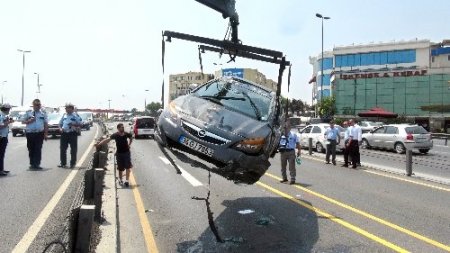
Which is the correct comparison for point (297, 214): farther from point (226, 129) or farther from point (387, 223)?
point (226, 129)

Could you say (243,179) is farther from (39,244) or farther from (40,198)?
(40,198)

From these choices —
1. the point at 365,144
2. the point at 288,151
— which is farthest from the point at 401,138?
the point at 288,151

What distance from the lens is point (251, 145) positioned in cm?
675

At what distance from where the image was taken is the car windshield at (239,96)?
25.9 feet

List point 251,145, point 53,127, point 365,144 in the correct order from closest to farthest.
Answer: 1. point 251,145
2. point 365,144
3. point 53,127

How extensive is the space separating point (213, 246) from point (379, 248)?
2308mm

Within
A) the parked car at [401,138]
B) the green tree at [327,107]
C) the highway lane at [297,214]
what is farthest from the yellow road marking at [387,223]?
the green tree at [327,107]

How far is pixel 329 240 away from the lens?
647cm

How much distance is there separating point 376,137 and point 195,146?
20.0 meters

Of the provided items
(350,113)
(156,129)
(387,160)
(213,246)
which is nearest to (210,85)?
(156,129)

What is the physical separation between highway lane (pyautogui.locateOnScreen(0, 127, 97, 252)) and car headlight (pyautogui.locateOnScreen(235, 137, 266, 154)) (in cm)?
293

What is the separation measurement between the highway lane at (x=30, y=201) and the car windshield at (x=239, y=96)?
3341mm

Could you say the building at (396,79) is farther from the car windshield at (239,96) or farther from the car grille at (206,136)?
the car grille at (206,136)

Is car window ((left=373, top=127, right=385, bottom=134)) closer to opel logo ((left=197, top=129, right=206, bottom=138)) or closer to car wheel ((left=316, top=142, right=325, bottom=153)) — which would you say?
car wheel ((left=316, top=142, right=325, bottom=153))
